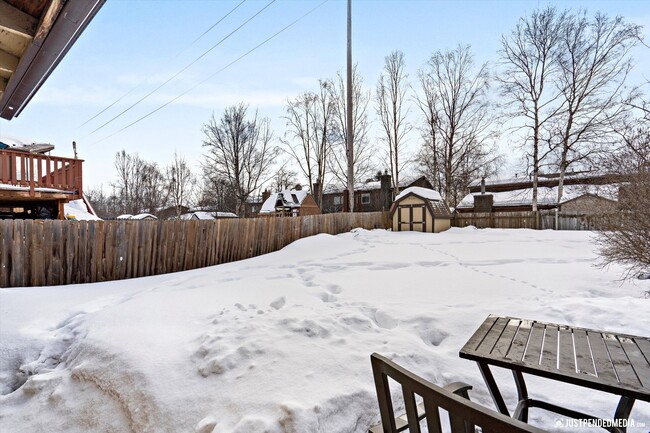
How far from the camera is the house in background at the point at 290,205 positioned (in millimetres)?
25500

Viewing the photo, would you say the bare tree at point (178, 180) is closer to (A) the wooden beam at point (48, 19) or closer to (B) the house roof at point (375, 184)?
(B) the house roof at point (375, 184)

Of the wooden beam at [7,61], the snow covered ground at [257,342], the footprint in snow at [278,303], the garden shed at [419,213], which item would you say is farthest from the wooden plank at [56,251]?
the garden shed at [419,213]

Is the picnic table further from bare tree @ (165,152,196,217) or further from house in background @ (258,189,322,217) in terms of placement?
bare tree @ (165,152,196,217)

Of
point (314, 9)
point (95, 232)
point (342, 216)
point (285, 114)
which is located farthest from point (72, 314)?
point (285, 114)

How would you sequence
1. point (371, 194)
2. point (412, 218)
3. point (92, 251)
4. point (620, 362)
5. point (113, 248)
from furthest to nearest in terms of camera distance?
1. point (371, 194)
2. point (412, 218)
3. point (113, 248)
4. point (92, 251)
5. point (620, 362)

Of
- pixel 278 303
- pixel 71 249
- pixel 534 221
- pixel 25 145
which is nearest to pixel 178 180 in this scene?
pixel 25 145

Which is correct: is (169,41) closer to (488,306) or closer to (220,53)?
(220,53)

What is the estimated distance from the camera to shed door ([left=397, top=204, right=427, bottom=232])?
616 inches

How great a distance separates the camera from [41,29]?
5.67ft

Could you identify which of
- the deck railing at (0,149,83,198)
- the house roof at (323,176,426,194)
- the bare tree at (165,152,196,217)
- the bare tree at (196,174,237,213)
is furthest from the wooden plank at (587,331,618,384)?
the bare tree at (165,152,196,217)

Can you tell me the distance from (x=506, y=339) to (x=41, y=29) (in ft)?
10.4

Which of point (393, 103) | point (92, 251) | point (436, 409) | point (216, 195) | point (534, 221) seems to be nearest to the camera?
point (436, 409)

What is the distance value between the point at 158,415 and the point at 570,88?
900 inches

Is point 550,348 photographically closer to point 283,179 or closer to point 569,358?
point 569,358
